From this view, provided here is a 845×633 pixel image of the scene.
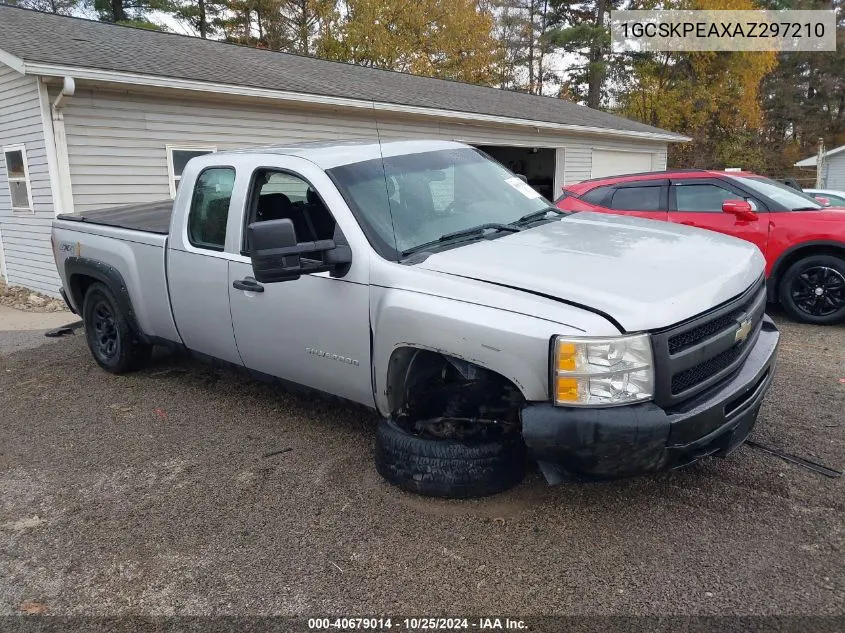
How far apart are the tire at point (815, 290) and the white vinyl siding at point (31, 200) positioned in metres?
9.21

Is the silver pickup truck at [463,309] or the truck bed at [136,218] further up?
the truck bed at [136,218]

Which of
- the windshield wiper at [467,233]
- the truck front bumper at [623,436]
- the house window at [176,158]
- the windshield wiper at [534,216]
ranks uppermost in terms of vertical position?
the house window at [176,158]

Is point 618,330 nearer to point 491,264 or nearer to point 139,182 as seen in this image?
point 491,264

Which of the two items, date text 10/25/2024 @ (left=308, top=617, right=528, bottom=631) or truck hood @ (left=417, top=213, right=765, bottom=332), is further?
truck hood @ (left=417, top=213, right=765, bottom=332)

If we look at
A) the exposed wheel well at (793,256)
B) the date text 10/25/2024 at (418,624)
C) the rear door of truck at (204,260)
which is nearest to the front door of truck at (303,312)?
the rear door of truck at (204,260)

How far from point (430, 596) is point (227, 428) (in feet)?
7.61

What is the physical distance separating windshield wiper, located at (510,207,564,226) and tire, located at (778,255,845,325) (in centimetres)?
388

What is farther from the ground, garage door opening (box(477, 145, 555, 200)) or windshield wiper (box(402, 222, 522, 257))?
garage door opening (box(477, 145, 555, 200))

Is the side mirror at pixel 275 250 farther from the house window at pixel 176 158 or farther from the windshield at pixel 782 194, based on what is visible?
the house window at pixel 176 158

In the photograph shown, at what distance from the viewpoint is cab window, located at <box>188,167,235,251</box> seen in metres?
4.25

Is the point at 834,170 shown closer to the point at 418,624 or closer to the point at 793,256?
the point at 793,256

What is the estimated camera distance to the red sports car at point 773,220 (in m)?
6.62

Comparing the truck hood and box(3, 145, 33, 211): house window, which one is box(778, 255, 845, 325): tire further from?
box(3, 145, 33, 211): house window

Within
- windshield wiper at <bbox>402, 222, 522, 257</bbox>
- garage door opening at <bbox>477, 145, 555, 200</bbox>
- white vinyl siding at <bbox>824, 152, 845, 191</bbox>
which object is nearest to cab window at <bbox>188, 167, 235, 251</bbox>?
windshield wiper at <bbox>402, 222, 522, 257</bbox>
